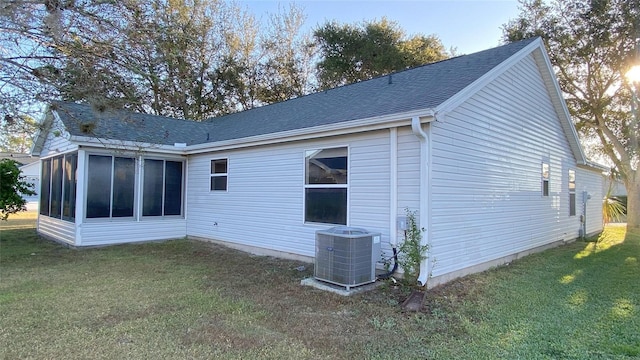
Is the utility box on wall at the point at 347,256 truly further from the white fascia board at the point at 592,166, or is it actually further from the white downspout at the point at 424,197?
the white fascia board at the point at 592,166

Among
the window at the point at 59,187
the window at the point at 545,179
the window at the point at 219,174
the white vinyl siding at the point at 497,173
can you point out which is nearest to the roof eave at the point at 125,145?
the window at the point at 59,187

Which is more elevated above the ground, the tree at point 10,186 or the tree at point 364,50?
the tree at point 364,50

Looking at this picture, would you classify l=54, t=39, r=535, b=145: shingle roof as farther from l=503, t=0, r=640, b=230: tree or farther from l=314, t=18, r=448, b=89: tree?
l=314, t=18, r=448, b=89: tree

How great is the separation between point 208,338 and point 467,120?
5200mm

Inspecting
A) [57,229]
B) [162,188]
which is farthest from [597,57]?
[57,229]

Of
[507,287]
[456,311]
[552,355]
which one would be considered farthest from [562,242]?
[552,355]

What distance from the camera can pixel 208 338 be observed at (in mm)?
3697

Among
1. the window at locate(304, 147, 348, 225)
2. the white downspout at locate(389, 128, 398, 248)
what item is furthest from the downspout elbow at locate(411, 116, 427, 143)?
the window at locate(304, 147, 348, 225)

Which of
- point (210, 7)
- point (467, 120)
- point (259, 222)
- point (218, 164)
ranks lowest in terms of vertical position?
point (259, 222)

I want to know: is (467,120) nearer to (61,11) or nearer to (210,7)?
(61,11)

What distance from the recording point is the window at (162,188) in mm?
9836

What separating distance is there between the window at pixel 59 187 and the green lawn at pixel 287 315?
2324 millimetres

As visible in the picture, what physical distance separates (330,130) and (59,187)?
8088mm

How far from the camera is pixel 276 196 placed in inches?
310
